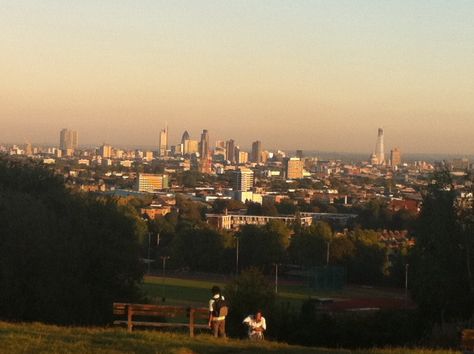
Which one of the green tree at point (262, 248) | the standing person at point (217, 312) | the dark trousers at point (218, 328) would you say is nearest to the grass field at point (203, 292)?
the green tree at point (262, 248)

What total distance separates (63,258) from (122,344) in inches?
381

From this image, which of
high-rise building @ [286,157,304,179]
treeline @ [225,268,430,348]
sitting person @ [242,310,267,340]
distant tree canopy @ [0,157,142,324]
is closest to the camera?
sitting person @ [242,310,267,340]

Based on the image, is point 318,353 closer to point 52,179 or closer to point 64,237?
point 64,237

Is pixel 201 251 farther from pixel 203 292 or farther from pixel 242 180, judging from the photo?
pixel 242 180

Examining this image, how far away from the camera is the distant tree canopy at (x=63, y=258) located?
2053 cm

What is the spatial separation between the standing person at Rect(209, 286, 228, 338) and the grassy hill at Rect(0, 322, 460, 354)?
378 mm

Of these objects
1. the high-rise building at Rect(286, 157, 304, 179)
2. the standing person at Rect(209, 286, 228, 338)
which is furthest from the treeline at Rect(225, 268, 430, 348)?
the high-rise building at Rect(286, 157, 304, 179)

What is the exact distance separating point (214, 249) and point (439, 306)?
27.5 metres

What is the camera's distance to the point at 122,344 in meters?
12.4

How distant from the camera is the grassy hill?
39.5 ft

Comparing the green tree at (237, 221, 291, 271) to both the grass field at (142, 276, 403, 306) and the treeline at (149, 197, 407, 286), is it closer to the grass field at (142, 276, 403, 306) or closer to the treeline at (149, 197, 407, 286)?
the treeline at (149, 197, 407, 286)

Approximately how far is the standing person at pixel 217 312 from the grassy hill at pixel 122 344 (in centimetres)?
38

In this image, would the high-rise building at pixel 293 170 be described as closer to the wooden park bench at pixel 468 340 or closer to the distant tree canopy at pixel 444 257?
the distant tree canopy at pixel 444 257

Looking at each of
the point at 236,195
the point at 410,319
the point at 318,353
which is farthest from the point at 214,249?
the point at 236,195
